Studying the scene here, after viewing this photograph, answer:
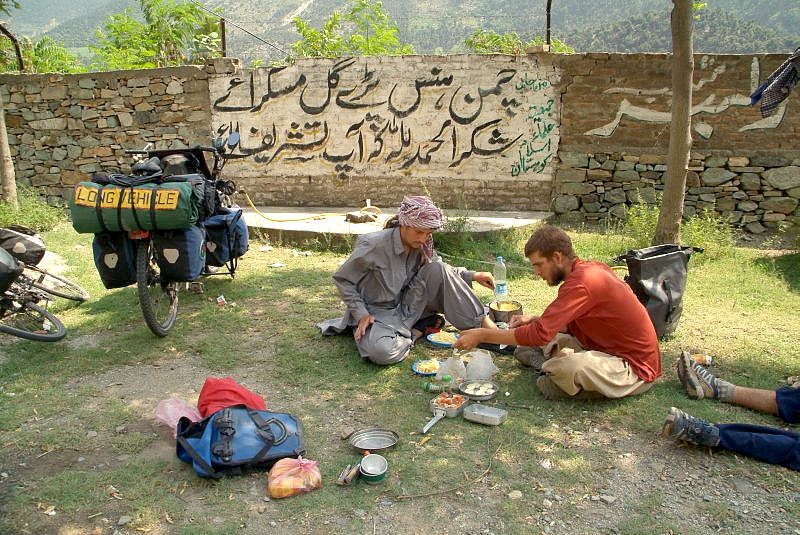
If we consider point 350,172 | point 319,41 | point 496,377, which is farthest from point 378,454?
point 319,41

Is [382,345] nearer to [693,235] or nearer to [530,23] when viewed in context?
[693,235]

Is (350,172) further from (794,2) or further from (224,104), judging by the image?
(794,2)

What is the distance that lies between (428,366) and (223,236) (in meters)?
2.49

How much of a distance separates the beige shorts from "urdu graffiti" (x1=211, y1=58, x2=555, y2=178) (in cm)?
640

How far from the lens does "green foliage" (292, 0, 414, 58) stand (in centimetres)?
2028

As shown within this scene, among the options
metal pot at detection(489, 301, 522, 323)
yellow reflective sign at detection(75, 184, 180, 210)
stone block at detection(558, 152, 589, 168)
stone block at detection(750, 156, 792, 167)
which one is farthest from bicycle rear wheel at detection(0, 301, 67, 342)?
stone block at detection(750, 156, 792, 167)

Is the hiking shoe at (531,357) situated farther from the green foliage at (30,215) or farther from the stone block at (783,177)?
the green foliage at (30,215)

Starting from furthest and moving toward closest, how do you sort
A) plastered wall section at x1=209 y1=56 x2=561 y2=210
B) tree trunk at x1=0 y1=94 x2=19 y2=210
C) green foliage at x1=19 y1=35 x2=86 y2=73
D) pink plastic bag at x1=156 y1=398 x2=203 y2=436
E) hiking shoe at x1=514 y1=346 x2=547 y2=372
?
green foliage at x1=19 y1=35 x2=86 y2=73, plastered wall section at x1=209 y1=56 x2=561 y2=210, tree trunk at x1=0 y1=94 x2=19 y2=210, hiking shoe at x1=514 y1=346 x2=547 y2=372, pink plastic bag at x1=156 y1=398 x2=203 y2=436

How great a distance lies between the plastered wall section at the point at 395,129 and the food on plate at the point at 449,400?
6.38 meters

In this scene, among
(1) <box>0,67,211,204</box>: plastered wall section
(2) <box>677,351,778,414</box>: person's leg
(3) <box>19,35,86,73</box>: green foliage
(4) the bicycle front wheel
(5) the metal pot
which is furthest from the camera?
(3) <box>19,35,86,73</box>: green foliage

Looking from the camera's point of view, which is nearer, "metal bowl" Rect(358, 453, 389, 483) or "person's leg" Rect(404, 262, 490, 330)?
"metal bowl" Rect(358, 453, 389, 483)

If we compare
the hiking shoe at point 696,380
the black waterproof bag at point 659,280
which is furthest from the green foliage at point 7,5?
the hiking shoe at point 696,380

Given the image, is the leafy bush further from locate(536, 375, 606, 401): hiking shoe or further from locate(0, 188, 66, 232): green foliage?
locate(0, 188, 66, 232): green foliage

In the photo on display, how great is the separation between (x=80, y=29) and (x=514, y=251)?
89.6 m
